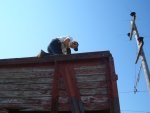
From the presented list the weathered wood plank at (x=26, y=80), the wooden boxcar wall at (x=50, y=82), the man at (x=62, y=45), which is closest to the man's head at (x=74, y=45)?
the man at (x=62, y=45)

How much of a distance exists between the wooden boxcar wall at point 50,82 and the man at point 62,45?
168cm

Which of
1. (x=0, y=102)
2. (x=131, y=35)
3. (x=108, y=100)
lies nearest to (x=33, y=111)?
(x=0, y=102)

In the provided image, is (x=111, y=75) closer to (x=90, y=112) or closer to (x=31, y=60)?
(x=90, y=112)

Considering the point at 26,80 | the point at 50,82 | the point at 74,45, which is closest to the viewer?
the point at 50,82

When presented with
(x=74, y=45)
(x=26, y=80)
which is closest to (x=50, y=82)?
(x=26, y=80)

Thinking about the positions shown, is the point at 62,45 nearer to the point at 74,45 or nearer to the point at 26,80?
the point at 74,45

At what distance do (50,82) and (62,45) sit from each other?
2.18m

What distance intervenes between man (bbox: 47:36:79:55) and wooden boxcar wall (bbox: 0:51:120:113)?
1.68 meters

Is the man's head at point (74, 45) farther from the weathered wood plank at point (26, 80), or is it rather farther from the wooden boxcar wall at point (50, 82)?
the weathered wood plank at point (26, 80)

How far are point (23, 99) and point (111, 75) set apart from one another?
1873 millimetres

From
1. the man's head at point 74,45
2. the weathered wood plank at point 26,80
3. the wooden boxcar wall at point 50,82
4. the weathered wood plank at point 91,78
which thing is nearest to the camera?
the wooden boxcar wall at point 50,82

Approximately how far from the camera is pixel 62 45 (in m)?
7.38

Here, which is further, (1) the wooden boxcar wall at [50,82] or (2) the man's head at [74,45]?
(2) the man's head at [74,45]

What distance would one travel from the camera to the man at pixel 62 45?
7.31 m
